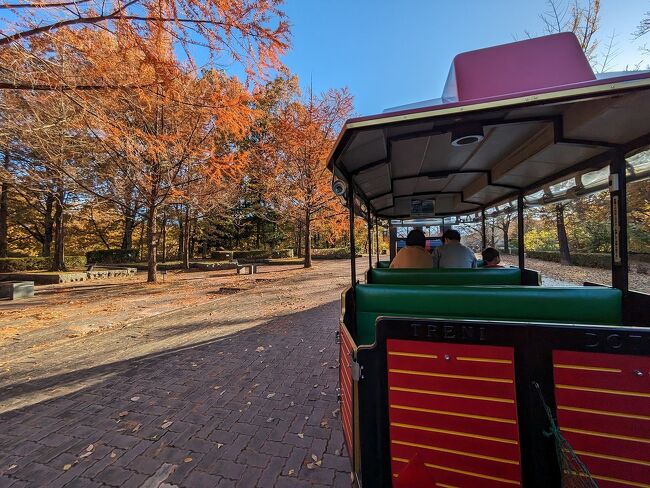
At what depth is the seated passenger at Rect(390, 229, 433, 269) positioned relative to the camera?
4.66m

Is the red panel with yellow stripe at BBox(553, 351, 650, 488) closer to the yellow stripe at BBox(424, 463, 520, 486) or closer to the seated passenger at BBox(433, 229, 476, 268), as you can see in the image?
the yellow stripe at BBox(424, 463, 520, 486)

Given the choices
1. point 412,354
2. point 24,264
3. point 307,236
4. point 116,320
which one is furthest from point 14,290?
point 412,354

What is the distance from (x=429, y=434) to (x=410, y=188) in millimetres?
4478

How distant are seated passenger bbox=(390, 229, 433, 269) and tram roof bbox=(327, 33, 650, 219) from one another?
92cm

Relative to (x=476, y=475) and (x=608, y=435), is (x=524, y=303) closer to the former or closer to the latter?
(x=608, y=435)

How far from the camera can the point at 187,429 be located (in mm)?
2973

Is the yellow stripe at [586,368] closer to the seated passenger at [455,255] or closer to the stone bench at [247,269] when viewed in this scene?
the seated passenger at [455,255]

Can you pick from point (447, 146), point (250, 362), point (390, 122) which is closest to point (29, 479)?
point (250, 362)

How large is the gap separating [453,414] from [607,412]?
25.6 inches

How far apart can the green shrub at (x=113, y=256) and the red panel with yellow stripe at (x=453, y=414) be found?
1248 inches

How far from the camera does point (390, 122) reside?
188 centimetres

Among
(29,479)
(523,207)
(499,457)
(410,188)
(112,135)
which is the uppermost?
(112,135)

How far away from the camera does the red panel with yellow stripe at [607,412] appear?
1.35 metres

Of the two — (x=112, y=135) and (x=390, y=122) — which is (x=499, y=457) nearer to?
(x=390, y=122)
